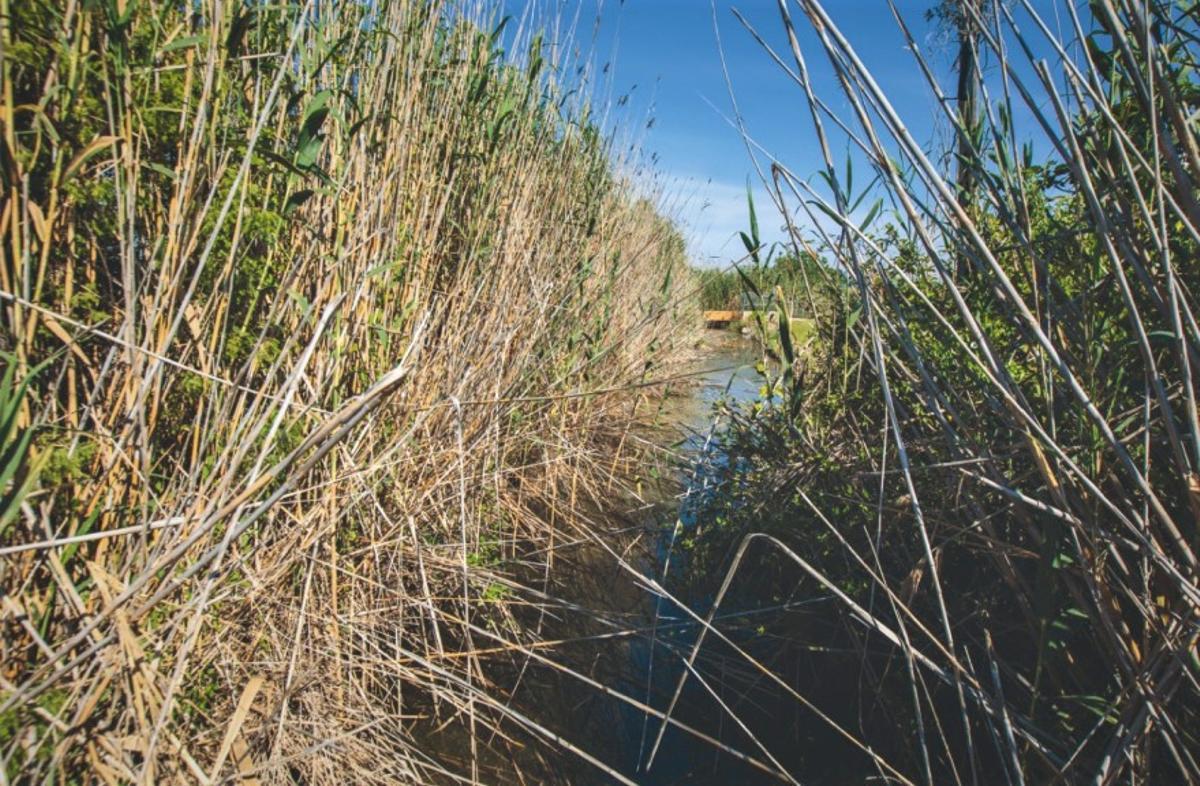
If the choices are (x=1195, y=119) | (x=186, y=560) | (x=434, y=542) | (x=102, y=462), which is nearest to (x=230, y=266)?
(x=102, y=462)

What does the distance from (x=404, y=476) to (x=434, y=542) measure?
0.83 ft

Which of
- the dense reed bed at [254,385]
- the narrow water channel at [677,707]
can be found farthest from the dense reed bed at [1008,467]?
the dense reed bed at [254,385]

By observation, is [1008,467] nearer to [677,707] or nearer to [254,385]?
A: [677,707]

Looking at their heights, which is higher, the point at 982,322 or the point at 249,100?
the point at 249,100

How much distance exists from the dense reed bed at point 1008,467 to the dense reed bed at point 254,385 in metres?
0.66

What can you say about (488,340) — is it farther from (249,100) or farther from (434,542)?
(249,100)

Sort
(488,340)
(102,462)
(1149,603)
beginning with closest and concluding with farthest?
(1149,603)
(102,462)
(488,340)

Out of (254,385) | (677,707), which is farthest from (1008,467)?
(254,385)

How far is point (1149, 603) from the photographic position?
1231mm

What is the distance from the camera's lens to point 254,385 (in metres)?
1.71

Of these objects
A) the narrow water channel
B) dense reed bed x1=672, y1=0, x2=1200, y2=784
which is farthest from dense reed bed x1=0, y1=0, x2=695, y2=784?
dense reed bed x1=672, y1=0, x2=1200, y2=784

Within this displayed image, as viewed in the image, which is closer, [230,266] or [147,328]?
[147,328]

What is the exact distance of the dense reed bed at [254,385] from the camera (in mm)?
1176

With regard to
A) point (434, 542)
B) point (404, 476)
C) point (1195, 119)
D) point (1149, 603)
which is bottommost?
point (434, 542)
